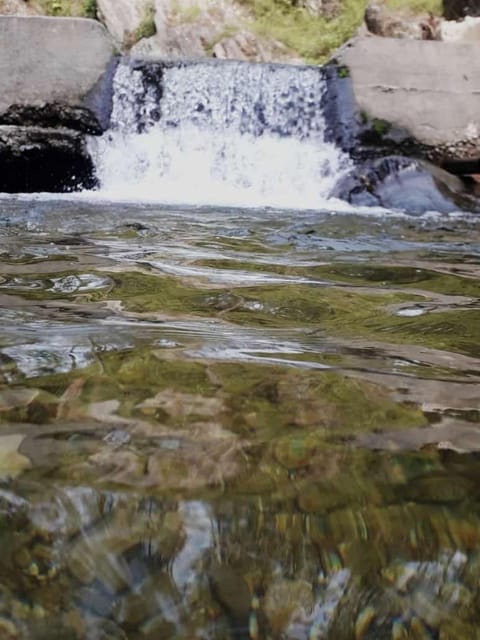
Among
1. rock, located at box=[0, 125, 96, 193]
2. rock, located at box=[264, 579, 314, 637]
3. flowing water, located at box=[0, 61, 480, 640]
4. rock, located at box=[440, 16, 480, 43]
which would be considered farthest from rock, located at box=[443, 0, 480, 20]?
rock, located at box=[264, 579, 314, 637]

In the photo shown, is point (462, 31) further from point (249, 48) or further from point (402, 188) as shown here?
point (402, 188)

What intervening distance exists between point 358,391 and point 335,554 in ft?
1.45

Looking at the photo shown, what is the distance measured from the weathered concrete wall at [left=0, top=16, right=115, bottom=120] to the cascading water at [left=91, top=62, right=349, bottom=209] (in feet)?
1.46

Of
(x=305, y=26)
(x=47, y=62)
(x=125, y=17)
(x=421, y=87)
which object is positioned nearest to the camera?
(x=47, y=62)

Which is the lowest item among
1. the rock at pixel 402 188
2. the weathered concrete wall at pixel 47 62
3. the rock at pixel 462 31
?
the rock at pixel 402 188

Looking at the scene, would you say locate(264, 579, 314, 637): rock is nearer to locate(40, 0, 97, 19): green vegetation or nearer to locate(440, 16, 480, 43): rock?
locate(440, 16, 480, 43): rock

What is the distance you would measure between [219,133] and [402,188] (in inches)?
104

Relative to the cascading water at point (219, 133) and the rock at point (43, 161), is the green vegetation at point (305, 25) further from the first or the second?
the rock at point (43, 161)

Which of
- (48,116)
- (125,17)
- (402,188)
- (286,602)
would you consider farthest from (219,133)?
(286,602)

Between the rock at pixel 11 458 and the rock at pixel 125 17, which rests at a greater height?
the rock at pixel 125 17

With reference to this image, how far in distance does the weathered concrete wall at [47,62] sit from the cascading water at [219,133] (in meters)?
0.45

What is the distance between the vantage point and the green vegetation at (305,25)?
12.8 metres

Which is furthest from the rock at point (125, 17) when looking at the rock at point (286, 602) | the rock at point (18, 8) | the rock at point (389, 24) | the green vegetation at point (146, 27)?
the rock at point (286, 602)

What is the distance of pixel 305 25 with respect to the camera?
13250mm
